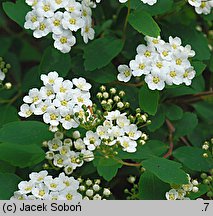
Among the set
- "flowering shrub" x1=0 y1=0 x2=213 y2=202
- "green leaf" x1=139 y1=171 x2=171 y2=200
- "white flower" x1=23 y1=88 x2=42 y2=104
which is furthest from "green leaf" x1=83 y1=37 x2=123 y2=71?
"green leaf" x1=139 y1=171 x2=171 y2=200

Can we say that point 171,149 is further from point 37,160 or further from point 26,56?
point 26,56

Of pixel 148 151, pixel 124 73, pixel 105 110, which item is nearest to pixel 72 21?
pixel 124 73

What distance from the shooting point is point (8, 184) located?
321cm

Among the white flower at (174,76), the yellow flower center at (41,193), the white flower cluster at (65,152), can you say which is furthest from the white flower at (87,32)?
the yellow flower center at (41,193)

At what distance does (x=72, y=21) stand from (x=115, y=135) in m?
0.79

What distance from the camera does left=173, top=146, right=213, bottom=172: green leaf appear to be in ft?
Answer: 11.2

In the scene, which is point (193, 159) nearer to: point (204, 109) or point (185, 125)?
point (185, 125)

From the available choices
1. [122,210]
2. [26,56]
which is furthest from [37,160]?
[26,56]

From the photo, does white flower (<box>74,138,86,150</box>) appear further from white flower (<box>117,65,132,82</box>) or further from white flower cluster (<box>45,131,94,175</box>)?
white flower (<box>117,65,132,82</box>)

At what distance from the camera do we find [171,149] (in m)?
3.64

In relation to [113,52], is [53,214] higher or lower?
lower

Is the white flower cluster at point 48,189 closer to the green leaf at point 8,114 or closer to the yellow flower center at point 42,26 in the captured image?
the green leaf at point 8,114

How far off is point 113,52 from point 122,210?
3.49 ft

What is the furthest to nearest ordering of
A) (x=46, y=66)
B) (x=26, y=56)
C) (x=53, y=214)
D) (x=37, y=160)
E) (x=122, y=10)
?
1. (x=26, y=56)
2. (x=122, y=10)
3. (x=46, y=66)
4. (x=37, y=160)
5. (x=53, y=214)
